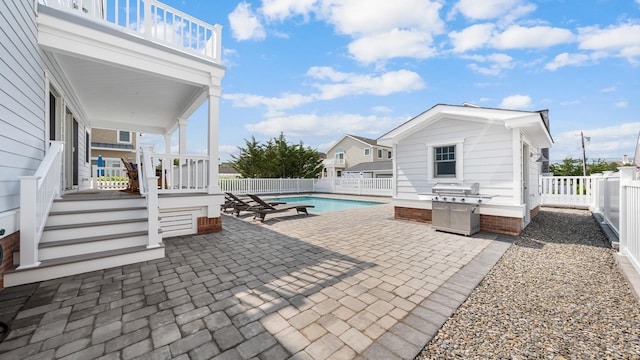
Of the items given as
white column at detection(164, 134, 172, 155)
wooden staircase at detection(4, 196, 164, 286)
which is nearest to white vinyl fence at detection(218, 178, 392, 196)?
white column at detection(164, 134, 172, 155)

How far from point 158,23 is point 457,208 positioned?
801 centimetres

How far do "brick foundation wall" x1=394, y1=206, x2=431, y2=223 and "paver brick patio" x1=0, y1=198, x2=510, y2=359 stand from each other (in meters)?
2.39

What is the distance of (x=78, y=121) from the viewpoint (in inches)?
301

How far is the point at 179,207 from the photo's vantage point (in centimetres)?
547

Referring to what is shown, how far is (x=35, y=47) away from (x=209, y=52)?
3041 mm

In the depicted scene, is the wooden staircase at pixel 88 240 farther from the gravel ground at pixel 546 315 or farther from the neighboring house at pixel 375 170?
the neighboring house at pixel 375 170

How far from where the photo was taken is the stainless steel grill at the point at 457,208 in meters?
5.68

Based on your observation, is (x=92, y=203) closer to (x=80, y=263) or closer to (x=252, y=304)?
(x=80, y=263)

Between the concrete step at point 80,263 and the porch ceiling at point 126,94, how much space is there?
3.62 metres

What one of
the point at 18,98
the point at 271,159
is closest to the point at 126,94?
the point at 18,98

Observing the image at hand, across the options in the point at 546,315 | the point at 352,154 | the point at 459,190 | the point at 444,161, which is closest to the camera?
the point at 546,315

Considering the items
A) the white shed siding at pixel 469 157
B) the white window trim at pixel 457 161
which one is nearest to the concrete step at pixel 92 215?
the white shed siding at pixel 469 157

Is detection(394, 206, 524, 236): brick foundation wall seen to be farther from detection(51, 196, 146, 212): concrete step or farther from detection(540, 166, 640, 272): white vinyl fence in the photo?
detection(51, 196, 146, 212): concrete step

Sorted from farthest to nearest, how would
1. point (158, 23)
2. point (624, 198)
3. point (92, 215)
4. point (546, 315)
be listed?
1. point (158, 23)
2. point (92, 215)
3. point (624, 198)
4. point (546, 315)
